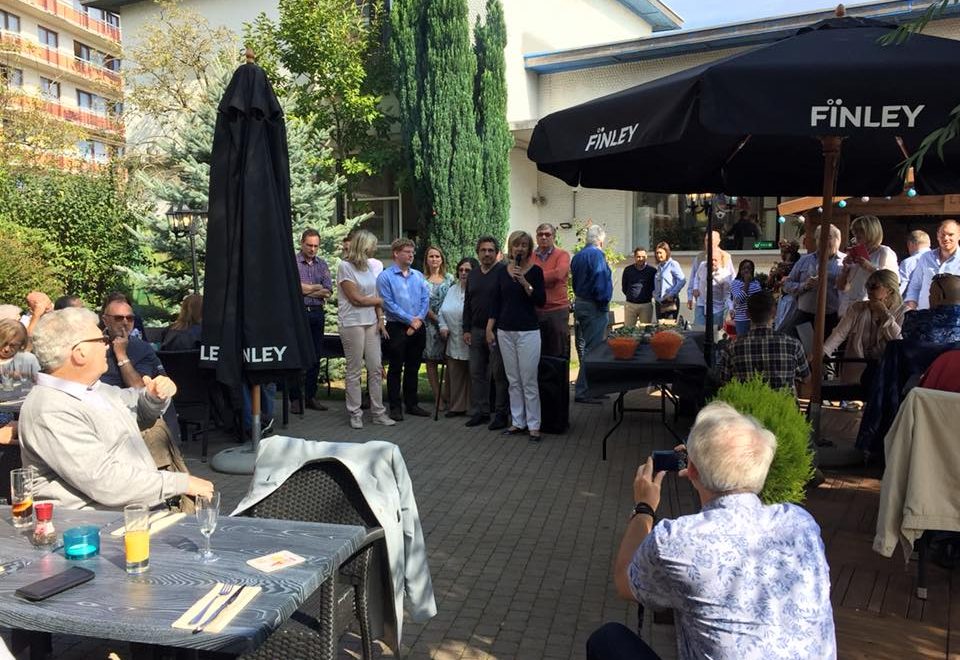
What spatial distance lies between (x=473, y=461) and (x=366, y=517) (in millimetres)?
3770

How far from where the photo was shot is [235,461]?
6578mm

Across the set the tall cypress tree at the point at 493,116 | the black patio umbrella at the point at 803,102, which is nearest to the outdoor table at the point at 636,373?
the black patio umbrella at the point at 803,102

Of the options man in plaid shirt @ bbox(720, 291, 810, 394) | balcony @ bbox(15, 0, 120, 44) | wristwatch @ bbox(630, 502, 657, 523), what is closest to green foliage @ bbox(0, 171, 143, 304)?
man in plaid shirt @ bbox(720, 291, 810, 394)

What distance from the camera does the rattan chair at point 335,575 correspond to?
268 cm

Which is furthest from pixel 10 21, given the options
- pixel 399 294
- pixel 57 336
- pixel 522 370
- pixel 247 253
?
pixel 57 336

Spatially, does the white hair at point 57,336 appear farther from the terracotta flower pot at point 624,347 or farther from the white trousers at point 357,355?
the white trousers at point 357,355

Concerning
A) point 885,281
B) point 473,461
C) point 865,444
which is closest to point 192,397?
point 473,461

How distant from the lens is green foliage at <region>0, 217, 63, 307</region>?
12.8 m

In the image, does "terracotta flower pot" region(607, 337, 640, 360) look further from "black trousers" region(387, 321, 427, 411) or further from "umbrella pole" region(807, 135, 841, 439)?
"black trousers" region(387, 321, 427, 411)

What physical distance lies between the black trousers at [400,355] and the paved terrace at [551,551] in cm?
74

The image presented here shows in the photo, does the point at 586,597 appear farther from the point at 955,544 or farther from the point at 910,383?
the point at 910,383

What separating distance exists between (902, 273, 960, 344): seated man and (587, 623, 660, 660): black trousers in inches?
164

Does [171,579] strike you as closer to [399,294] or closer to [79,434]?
[79,434]

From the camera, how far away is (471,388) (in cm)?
853
